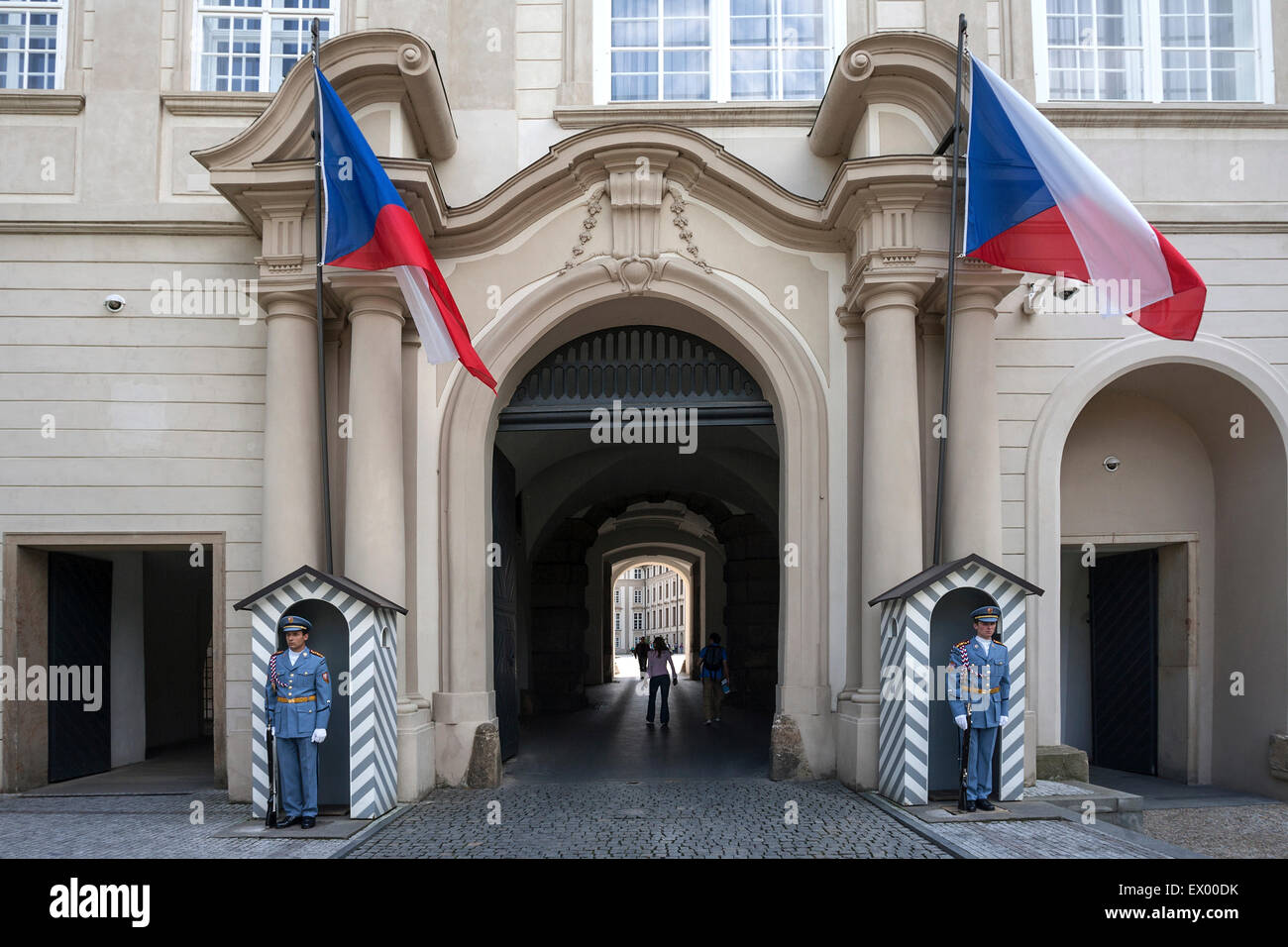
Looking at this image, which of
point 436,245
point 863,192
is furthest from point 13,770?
point 863,192

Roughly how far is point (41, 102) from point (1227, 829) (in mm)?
12405

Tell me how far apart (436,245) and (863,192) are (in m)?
3.90

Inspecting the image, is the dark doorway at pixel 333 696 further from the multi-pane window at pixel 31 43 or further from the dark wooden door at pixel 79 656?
the multi-pane window at pixel 31 43

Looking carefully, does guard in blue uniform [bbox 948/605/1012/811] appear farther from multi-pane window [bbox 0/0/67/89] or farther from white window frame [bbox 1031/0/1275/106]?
multi-pane window [bbox 0/0/67/89]

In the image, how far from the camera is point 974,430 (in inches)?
380

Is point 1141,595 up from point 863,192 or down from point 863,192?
down

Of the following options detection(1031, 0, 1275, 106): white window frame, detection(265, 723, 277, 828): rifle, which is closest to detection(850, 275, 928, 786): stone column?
detection(1031, 0, 1275, 106): white window frame

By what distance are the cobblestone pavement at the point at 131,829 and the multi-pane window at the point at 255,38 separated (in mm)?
6790

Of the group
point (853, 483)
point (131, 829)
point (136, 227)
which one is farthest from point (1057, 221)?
point (131, 829)

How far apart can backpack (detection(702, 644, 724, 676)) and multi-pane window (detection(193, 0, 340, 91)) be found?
28.7 feet

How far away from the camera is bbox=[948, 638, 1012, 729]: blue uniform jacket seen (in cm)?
840

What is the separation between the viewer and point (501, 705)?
1113 cm

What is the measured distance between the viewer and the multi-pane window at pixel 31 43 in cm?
1092

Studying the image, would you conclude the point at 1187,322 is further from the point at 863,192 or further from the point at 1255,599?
the point at 1255,599
